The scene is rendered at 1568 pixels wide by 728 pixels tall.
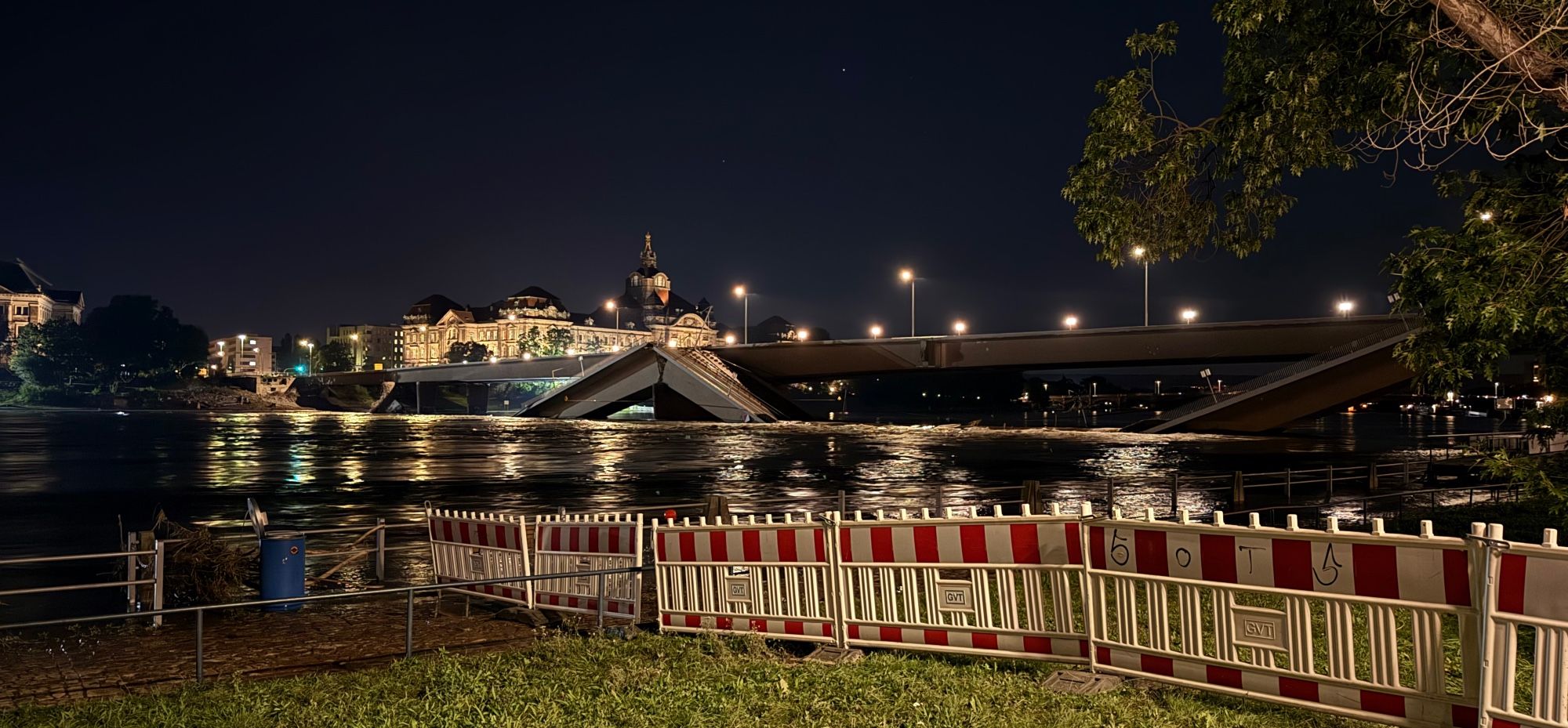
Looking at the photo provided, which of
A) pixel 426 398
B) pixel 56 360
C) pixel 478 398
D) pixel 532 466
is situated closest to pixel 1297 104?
pixel 532 466

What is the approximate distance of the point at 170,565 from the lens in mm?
13531

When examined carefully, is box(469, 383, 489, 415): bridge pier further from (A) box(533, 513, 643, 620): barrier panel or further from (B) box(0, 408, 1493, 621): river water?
(A) box(533, 513, 643, 620): barrier panel

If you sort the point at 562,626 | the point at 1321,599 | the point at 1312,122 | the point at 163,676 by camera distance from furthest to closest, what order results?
the point at 1312,122 → the point at 562,626 → the point at 163,676 → the point at 1321,599

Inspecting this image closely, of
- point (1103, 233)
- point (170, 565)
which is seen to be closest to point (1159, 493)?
point (1103, 233)

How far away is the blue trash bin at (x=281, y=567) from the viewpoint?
12.3m

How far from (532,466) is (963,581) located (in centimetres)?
3700

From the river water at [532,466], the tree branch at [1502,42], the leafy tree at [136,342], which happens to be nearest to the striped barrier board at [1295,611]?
the tree branch at [1502,42]

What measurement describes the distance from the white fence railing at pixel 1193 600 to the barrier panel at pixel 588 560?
717 mm

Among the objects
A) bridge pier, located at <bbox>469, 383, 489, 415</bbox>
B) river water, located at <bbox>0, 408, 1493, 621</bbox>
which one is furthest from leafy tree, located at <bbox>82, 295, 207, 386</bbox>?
river water, located at <bbox>0, 408, 1493, 621</bbox>

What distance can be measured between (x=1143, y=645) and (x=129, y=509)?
93.7 ft

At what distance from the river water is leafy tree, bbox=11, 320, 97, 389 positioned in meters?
127

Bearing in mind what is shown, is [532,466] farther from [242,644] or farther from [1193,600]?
[1193,600]

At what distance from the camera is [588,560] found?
11.0 m

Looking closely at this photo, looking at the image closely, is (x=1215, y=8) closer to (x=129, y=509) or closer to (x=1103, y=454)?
(x=129, y=509)
